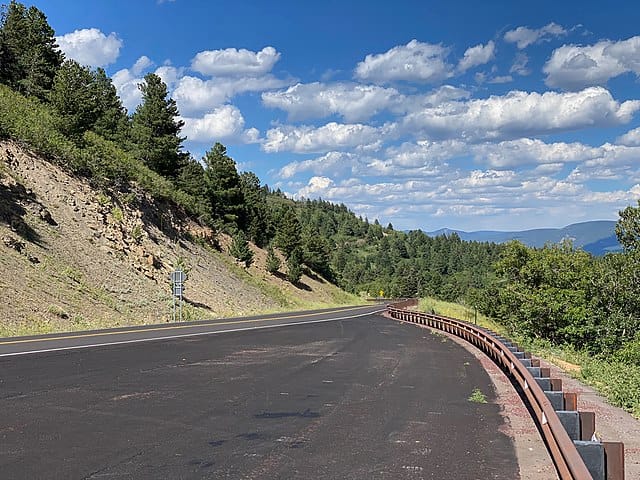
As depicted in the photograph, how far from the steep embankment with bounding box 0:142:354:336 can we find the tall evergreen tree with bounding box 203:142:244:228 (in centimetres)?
1817

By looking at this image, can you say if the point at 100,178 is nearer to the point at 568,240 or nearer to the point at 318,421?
the point at 568,240

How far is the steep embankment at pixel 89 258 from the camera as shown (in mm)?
32188

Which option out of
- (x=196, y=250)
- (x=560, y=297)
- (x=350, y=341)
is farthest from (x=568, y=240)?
(x=350, y=341)

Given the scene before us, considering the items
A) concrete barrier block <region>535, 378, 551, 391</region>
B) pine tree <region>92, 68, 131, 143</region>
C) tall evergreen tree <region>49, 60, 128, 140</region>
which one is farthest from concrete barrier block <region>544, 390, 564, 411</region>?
pine tree <region>92, 68, 131, 143</region>

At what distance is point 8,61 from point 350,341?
4870 cm

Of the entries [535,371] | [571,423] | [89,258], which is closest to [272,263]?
[89,258]

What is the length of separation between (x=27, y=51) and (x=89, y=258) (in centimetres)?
2818

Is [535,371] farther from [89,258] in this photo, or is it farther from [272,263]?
[272,263]

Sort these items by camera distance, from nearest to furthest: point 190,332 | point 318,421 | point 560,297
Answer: point 318,421
point 190,332
point 560,297

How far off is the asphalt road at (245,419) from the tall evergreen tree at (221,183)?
6374cm

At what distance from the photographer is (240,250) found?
7312 cm

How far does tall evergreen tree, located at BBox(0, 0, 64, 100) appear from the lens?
57.5m

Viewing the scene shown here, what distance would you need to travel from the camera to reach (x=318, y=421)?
9773 mm

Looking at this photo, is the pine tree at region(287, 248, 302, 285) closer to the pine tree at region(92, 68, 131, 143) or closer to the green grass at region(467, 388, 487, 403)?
the pine tree at region(92, 68, 131, 143)
